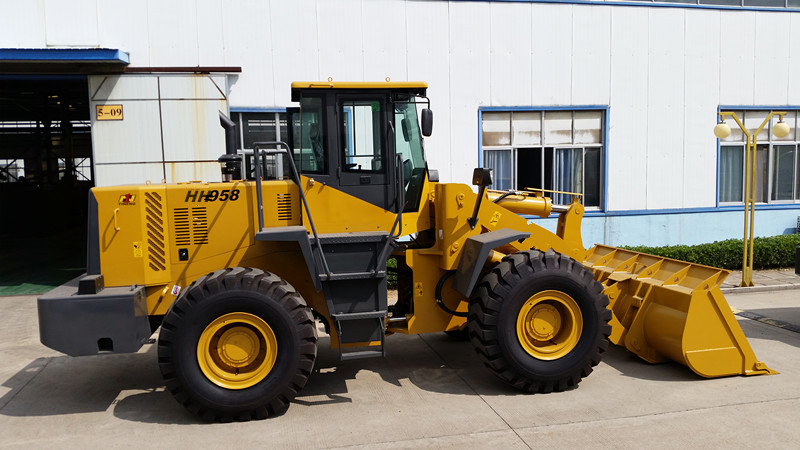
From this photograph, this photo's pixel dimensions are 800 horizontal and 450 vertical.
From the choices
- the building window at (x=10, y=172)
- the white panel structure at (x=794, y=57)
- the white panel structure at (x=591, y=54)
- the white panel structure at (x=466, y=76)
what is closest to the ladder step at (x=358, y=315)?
the white panel structure at (x=466, y=76)

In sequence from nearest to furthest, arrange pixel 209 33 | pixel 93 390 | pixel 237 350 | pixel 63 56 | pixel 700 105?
pixel 237 350 < pixel 93 390 < pixel 63 56 < pixel 209 33 < pixel 700 105

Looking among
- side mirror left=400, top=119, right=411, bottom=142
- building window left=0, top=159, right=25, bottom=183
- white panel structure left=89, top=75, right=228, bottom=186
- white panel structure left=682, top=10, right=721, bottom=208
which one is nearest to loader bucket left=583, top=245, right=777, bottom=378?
side mirror left=400, top=119, right=411, bottom=142

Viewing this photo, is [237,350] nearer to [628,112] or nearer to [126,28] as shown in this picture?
[126,28]

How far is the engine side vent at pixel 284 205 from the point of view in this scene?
625 centimetres

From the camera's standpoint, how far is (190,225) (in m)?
6.16

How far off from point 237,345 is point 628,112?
32.7ft

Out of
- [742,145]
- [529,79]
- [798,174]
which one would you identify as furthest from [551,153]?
[798,174]

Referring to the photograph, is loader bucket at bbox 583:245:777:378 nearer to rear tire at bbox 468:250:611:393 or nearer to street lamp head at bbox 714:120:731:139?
rear tire at bbox 468:250:611:393

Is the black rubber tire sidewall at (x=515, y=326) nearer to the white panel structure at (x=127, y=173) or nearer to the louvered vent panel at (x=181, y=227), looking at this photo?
the louvered vent panel at (x=181, y=227)

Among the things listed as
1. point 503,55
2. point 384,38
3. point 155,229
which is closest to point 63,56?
point 384,38

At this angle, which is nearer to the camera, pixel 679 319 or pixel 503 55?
pixel 679 319

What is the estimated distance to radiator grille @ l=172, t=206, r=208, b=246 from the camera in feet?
20.1

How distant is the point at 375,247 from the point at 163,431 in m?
2.45

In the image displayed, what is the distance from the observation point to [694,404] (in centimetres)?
573
